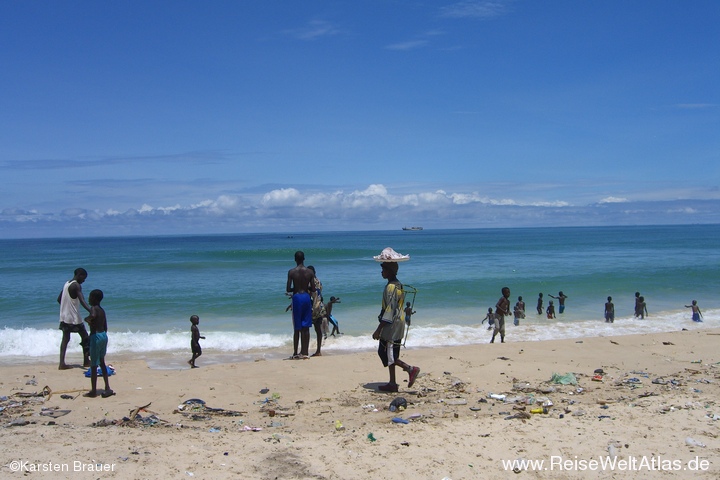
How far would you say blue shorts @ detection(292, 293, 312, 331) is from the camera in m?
8.67

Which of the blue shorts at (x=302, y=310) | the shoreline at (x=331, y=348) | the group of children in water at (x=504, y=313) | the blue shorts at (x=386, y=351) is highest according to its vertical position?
the blue shorts at (x=302, y=310)

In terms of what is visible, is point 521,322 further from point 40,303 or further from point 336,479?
point 40,303

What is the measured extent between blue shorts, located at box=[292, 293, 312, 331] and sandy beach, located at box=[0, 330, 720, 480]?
25.4 inches

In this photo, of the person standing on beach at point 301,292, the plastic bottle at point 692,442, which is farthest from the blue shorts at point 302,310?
the plastic bottle at point 692,442

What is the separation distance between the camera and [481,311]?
19.2m

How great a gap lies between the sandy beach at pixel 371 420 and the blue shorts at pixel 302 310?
64cm

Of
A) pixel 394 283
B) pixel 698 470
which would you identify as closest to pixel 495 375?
pixel 394 283

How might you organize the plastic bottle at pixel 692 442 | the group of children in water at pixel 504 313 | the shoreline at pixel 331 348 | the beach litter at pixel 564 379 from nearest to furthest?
the plastic bottle at pixel 692 442
the beach litter at pixel 564 379
the shoreline at pixel 331 348
the group of children in water at pixel 504 313

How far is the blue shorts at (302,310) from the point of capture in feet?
28.5

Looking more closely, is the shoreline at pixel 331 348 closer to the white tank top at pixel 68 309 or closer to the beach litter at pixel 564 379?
the white tank top at pixel 68 309

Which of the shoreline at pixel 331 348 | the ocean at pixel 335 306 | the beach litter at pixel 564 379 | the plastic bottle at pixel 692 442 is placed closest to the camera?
the plastic bottle at pixel 692 442

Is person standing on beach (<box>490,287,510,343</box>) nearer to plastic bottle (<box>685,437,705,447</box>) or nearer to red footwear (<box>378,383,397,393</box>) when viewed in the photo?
red footwear (<box>378,383,397,393</box>)

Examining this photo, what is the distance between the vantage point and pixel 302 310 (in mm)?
8711

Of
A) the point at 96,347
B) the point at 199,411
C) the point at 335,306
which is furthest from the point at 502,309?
the point at 335,306
